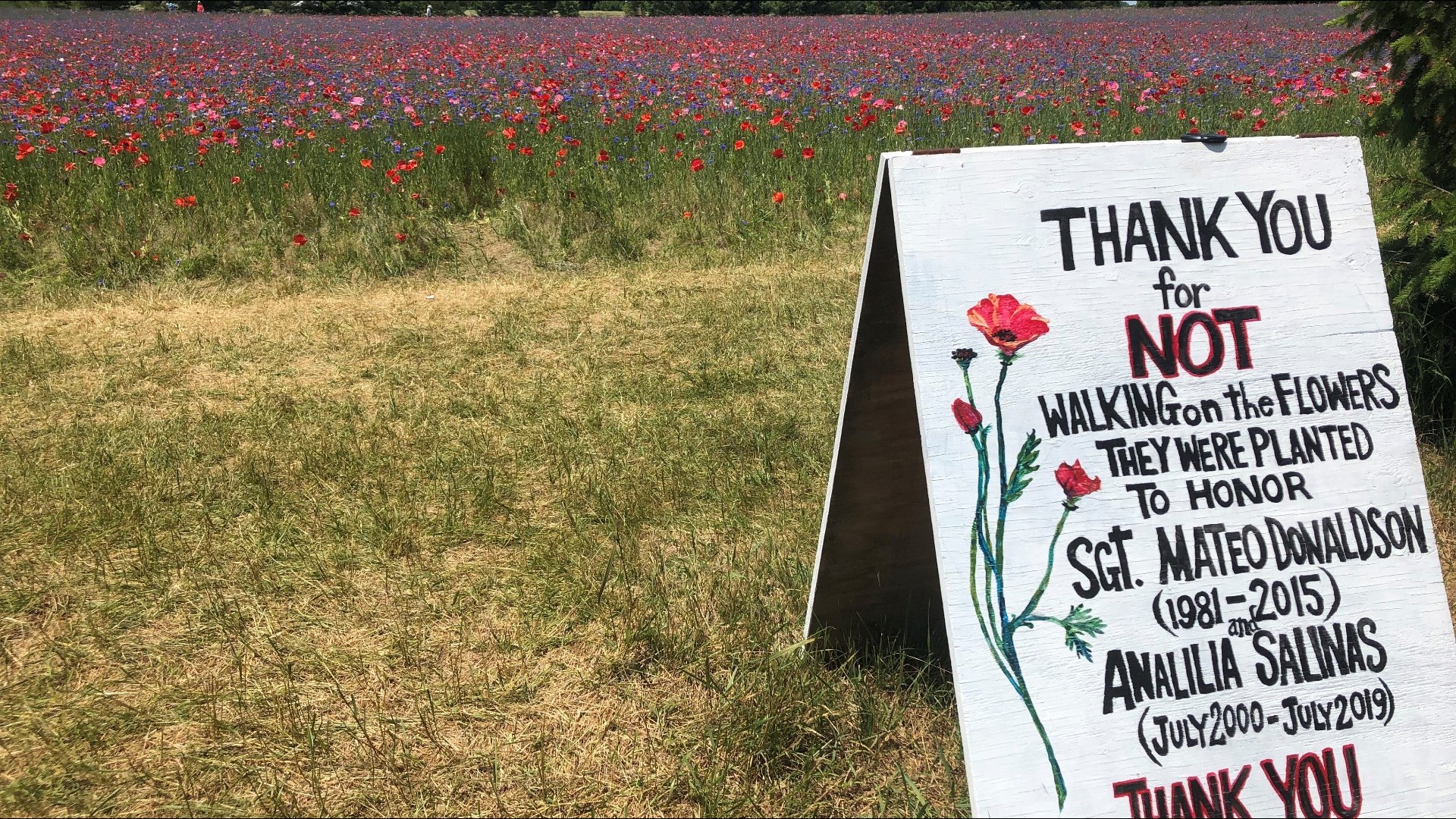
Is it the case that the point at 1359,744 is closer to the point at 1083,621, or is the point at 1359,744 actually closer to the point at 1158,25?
the point at 1083,621

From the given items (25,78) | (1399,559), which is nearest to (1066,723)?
(1399,559)

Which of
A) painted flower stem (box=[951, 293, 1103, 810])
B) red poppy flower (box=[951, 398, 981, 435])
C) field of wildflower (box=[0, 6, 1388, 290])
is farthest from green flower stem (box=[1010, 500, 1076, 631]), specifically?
field of wildflower (box=[0, 6, 1388, 290])

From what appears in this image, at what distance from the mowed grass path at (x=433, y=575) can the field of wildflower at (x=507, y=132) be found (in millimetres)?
1077

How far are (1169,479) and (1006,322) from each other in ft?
1.29

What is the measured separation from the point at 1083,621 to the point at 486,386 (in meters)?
2.89

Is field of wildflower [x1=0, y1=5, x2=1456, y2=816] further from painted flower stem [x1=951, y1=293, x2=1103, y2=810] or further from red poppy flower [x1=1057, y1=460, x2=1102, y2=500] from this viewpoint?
red poppy flower [x1=1057, y1=460, x2=1102, y2=500]

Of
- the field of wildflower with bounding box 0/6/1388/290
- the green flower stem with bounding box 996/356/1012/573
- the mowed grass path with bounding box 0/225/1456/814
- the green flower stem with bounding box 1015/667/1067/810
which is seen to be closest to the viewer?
→ the green flower stem with bounding box 1015/667/1067/810

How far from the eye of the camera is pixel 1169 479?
5.58 feet

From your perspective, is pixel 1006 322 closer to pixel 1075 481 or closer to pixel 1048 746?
pixel 1075 481

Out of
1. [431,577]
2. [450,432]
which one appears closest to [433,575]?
[431,577]

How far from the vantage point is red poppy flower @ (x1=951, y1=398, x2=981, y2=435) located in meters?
1.63

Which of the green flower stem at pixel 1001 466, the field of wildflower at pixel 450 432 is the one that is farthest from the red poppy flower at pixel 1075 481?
the field of wildflower at pixel 450 432

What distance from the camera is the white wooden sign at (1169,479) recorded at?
155 cm

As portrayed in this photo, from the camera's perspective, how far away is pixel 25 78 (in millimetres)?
8000
